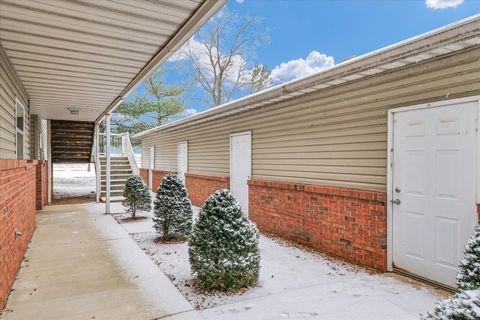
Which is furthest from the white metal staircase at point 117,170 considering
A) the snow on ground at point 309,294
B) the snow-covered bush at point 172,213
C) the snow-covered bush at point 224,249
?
the snow-covered bush at point 224,249

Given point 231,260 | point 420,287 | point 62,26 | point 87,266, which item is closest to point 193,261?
point 231,260

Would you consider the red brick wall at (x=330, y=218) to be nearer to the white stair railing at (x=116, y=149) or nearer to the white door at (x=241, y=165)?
the white door at (x=241, y=165)

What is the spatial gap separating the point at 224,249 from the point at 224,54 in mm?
22975

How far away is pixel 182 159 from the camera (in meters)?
12.6

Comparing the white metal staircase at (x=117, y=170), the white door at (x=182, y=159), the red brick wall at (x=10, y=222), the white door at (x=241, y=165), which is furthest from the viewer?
the white door at (x=182, y=159)

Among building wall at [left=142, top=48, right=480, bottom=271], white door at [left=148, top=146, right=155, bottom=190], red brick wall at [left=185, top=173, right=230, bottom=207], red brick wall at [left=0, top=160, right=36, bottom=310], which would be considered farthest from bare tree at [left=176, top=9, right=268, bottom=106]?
red brick wall at [left=0, top=160, right=36, bottom=310]

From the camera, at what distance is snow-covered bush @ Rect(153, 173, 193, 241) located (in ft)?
20.2

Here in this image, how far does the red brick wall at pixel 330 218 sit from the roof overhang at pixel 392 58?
1696 mm

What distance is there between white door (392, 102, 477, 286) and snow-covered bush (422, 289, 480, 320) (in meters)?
2.18

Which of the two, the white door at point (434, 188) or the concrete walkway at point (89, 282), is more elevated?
the white door at point (434, 188)

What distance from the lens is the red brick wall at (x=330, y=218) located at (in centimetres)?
459

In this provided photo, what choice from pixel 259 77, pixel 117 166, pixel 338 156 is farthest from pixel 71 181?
pixel 338 156

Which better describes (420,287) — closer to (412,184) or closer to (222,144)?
(412,184)

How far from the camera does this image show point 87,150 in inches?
595
